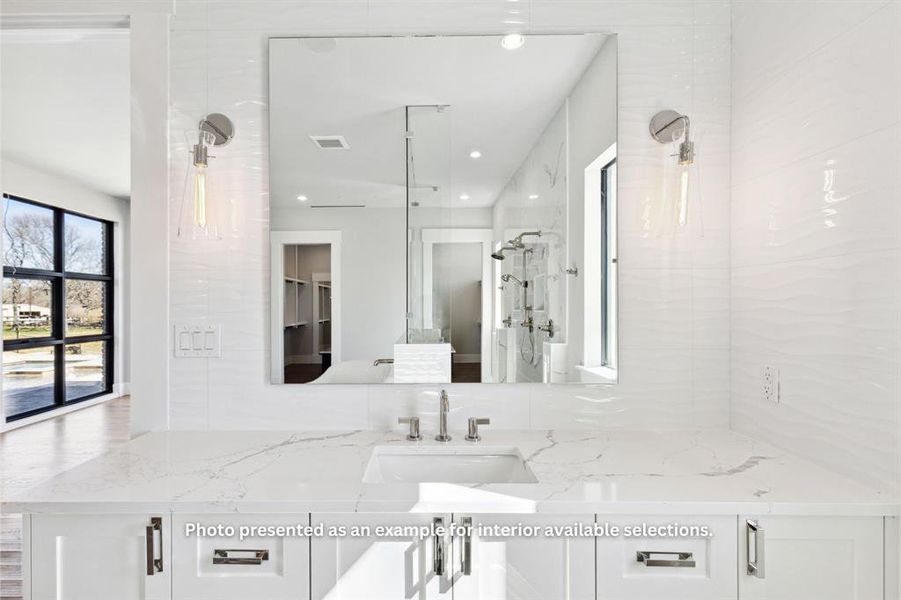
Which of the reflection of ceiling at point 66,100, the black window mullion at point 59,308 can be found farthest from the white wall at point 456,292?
the black window mullion at point 59,308

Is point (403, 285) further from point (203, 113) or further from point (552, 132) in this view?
point (203, 113)

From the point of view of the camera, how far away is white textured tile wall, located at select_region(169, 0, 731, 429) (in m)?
1.75

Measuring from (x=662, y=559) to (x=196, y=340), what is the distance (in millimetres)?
1556

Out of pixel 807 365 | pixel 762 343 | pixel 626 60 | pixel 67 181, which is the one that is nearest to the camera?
pixel 807 365

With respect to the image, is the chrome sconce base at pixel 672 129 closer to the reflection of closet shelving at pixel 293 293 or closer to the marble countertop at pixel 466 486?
the marble countertop at pixel 466 486

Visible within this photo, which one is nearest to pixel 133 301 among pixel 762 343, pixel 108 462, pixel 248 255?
→ pixel 248 255

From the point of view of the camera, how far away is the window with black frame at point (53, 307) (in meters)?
5.32

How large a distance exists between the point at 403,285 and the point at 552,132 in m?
0.74

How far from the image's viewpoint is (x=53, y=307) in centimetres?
589

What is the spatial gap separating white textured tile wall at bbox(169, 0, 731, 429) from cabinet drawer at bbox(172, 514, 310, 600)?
2.00 feet

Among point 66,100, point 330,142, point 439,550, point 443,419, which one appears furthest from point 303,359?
point 66,100

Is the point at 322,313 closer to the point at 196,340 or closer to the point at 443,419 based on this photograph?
the point at 196,340

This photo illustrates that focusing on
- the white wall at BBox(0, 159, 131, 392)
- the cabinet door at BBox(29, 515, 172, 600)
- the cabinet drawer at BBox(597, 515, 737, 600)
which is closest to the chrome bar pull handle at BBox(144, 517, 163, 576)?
the cabinet door at BBox(29, 515, 172, 600)

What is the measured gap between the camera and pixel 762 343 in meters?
1.59
